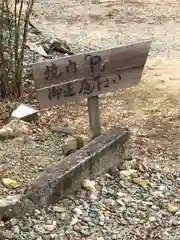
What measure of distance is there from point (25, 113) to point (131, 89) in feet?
5.68

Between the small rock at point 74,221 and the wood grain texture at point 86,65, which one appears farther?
the wood grain texture at point 86,65

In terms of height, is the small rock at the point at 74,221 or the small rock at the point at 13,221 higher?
the small rock at the point at 13,221

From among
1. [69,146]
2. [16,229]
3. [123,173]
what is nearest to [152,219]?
[123,173]

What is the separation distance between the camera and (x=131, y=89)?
6.37 metres

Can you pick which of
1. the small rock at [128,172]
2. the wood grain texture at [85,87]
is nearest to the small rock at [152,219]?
the small rock at [128,172]

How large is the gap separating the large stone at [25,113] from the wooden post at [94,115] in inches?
36.5

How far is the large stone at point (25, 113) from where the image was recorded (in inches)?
198

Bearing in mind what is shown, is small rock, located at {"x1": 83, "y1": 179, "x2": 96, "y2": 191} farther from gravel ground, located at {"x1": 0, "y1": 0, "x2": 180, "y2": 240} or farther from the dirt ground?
the dirt ground

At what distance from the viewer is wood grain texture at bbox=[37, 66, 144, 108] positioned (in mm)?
3896

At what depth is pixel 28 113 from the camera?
5.07 metres

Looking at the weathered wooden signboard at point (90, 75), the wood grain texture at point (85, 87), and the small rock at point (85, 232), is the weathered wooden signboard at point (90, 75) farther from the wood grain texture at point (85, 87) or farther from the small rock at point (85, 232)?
the small rock at point (85, 232)

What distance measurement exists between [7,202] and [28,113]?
1866 mm

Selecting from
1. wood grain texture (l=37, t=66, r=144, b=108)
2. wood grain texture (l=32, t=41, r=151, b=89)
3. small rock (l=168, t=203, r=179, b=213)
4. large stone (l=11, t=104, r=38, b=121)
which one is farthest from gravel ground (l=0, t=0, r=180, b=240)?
wood grain texture (l=32, t=41, r=151, b=89)

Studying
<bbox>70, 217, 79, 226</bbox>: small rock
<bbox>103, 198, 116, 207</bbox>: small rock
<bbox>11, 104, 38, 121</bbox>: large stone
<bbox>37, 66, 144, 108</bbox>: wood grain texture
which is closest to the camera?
<bbox>70, 217, 79, 226</bbox>: small rock
